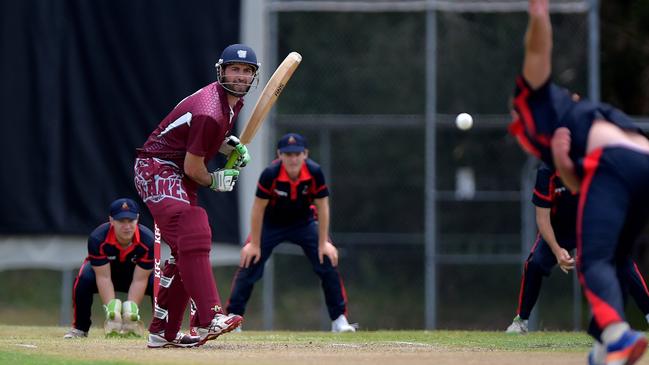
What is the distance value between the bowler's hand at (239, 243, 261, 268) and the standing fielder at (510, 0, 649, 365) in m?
6.30

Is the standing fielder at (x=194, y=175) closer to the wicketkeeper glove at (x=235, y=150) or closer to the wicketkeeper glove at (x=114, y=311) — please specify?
the wicketkeeper glove at (x=235, y=150)

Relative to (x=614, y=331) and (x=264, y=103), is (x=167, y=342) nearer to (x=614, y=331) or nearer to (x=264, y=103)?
(x=264, y=103)

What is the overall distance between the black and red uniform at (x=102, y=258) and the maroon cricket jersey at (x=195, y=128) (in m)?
3.60

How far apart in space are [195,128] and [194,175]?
1.05ft

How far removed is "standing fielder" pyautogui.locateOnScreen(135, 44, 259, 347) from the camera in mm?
7723

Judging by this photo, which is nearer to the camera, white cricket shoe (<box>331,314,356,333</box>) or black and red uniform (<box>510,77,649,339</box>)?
black and red uniform (<box>510,77,649,339</box>)

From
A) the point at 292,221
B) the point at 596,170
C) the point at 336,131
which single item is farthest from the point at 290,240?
the point at 596,170

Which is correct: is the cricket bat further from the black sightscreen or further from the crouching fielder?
the black sightscreen

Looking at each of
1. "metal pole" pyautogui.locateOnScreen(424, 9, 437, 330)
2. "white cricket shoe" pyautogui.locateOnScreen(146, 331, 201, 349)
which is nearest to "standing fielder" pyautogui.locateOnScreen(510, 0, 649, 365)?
"white cricket shoe" pyautogui.locateOnScreen(146, 331, 201, 349)

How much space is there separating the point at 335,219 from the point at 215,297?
9.50m

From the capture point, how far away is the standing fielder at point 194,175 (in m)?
7.72

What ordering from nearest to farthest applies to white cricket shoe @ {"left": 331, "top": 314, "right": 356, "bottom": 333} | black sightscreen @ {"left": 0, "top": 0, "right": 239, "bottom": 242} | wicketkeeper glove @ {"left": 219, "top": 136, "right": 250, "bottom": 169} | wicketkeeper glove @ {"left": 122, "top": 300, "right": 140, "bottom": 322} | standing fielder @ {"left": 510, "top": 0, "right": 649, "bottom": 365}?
standing fielder @ {"left": 510, "top": 0, "right": 649, "bottom": 365}, wicketkeeper glove @ {"left": 219, "top": 136, "right": 250, "bottom": 169}, wicketkeeper glove @ {"left": 122, "top": 300, "right": 140, "bottom": 322}, white cricket shoe @ {"left": 331, "top": 314, "right": 356, "bottom": 333}, black sightscreen @ {"left": 0, "top": 0, "right": 239, "bottom": 242}

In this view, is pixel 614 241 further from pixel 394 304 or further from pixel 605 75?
pixel 605 75

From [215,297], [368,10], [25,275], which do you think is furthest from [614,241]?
[25,275]
